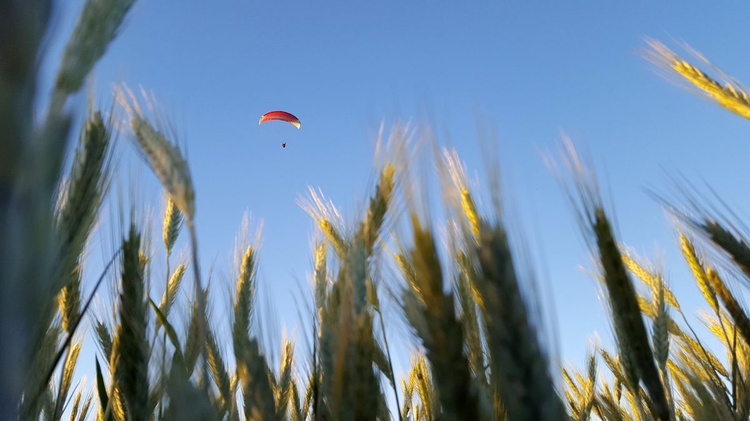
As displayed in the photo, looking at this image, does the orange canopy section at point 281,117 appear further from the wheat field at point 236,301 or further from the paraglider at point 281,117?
the wheat field at point 236,301

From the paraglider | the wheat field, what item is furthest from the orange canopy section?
the wheat field

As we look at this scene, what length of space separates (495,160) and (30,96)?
1040 millimetres

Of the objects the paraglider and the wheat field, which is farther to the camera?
the paraglider

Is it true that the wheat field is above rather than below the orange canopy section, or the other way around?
below

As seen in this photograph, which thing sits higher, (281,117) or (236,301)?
(281,117)

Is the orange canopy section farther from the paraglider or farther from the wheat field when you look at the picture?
the wheat field

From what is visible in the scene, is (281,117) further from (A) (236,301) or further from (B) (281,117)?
(A) (236,301)

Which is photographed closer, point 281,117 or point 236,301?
point 236,301

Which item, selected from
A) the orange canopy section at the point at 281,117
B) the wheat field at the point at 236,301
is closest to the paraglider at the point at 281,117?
the orange canopy section at the point at 281,117

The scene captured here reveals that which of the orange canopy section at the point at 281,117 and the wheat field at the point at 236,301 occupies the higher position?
the orange canopy section at the point at 281,117

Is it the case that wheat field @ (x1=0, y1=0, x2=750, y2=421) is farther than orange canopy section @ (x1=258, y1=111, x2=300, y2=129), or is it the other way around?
orange canopy section @ (x1=258, y1=111, x2=300, y2=129)

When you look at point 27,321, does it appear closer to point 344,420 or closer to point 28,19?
point 28,19

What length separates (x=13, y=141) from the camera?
984 millimetres

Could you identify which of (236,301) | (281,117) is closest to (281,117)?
(281,117)
